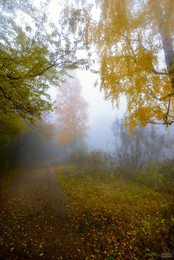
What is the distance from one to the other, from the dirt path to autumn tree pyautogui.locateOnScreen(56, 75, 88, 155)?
7069 mm

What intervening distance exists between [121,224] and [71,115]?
386 inches

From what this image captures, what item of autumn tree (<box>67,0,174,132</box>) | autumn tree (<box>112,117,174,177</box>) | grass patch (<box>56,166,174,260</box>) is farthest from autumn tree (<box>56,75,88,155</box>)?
autumn tree (<box>67,0,174,132</box>)

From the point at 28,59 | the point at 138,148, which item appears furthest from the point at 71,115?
the point at 28,59

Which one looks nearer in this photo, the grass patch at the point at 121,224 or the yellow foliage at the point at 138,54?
the grass patch at the point at 121,224

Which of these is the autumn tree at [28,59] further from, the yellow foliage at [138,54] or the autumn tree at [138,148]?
the autumn tree at [138,148]

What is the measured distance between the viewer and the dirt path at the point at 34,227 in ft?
7.02

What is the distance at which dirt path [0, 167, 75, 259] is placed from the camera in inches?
84.3

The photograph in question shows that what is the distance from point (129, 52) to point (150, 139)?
7.18m

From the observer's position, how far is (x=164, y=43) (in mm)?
2992

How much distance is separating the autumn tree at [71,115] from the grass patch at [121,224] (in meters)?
7.26

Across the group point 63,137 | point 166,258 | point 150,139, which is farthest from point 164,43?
point 63,137

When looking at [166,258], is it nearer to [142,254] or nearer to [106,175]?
[142,254]

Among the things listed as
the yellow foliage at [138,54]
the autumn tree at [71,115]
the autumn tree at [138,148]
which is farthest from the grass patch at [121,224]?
the autumn tree at [71,115]

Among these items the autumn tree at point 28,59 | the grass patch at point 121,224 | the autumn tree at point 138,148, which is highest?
the autumn tree at point 28,59
